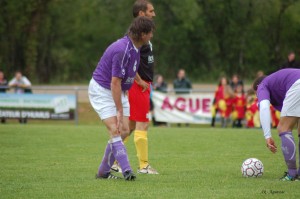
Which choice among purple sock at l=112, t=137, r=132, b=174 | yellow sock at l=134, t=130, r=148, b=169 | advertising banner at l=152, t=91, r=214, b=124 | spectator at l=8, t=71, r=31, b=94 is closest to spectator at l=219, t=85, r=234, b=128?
advertising banner at l=152, t=91, r=214, b=124

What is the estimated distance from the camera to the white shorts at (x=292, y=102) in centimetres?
910

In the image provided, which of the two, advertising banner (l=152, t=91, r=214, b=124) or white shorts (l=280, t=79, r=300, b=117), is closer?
white shorts (l=280, t=79, r=300, b=117)

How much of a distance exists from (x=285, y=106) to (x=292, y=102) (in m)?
0.11

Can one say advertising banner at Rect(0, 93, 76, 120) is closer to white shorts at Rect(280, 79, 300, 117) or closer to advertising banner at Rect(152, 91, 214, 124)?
advertising banner at Rect(152, 91, 214, 124)

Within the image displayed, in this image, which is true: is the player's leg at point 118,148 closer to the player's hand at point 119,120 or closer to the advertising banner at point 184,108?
the player's hand at point 119,120

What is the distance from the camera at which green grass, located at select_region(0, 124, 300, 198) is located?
8.16 metres

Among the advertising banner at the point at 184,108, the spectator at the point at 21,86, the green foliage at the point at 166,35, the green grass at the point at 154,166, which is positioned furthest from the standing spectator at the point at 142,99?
the green foliage at the point at 166,35

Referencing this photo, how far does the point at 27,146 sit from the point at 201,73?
36038 mm

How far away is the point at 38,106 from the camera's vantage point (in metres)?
24.7

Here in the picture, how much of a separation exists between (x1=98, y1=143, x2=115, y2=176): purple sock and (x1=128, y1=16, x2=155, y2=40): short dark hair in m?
1.45

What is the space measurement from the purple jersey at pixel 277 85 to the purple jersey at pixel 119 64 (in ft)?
5.64

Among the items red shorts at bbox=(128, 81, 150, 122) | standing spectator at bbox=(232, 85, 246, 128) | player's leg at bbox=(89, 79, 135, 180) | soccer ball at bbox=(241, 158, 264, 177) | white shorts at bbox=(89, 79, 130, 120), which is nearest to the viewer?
player's leg at bbox=(89, 79, 135, 180)

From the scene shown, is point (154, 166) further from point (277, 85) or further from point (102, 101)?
point (277, 85)

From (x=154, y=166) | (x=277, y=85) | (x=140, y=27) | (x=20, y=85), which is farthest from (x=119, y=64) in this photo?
(x=20, y=85)
